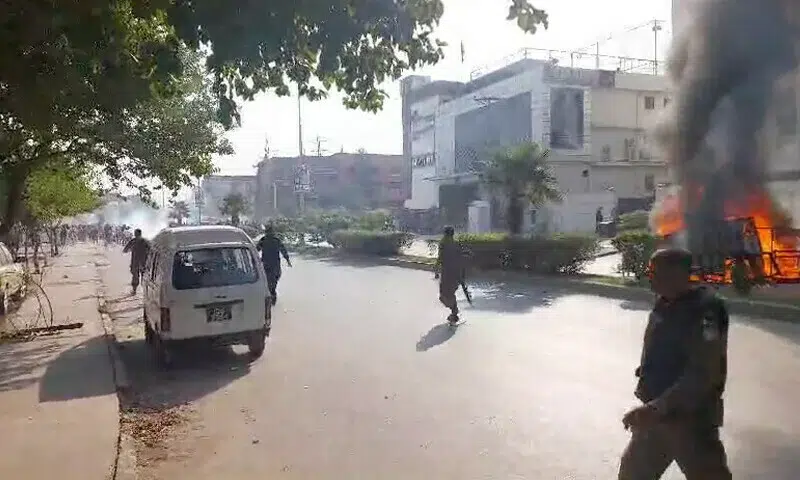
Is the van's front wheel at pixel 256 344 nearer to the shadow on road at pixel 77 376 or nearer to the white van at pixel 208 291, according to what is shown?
the white van at pixel 208 291

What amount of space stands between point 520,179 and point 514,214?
44.6 inches

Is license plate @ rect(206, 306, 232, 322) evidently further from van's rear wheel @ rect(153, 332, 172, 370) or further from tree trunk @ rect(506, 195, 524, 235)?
tree trunk @ rect(506, 195, 524, 235)

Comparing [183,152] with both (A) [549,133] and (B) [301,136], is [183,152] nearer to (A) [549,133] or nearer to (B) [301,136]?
(A) [549,133]

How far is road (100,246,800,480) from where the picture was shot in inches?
197

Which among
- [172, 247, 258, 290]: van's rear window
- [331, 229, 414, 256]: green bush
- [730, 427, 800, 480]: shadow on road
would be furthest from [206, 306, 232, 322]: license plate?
[331, 229, 414, 256]: green bush

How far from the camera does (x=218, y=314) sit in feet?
27.5

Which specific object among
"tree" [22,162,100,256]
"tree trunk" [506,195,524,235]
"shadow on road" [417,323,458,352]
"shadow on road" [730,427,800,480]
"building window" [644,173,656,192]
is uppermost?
"building window" [644,173,656,192]

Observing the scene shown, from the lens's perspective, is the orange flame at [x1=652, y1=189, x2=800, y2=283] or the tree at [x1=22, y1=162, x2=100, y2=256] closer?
the orange flame at [x1=652, y1=189, x2=800, y2=283]

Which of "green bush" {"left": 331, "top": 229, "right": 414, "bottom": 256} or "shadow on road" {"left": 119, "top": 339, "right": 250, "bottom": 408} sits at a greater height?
"green bush" {"left": 331, "top": 229, "right": 414, "bottom": 256}

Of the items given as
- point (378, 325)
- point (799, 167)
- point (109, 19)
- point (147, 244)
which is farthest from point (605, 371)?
point (799, 167)

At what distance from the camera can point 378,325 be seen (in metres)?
11.1

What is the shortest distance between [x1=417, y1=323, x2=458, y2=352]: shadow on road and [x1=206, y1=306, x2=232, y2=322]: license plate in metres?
2.40

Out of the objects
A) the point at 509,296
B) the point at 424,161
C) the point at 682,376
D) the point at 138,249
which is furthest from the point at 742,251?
the point at 424,161

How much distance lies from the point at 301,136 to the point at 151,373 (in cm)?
5039
